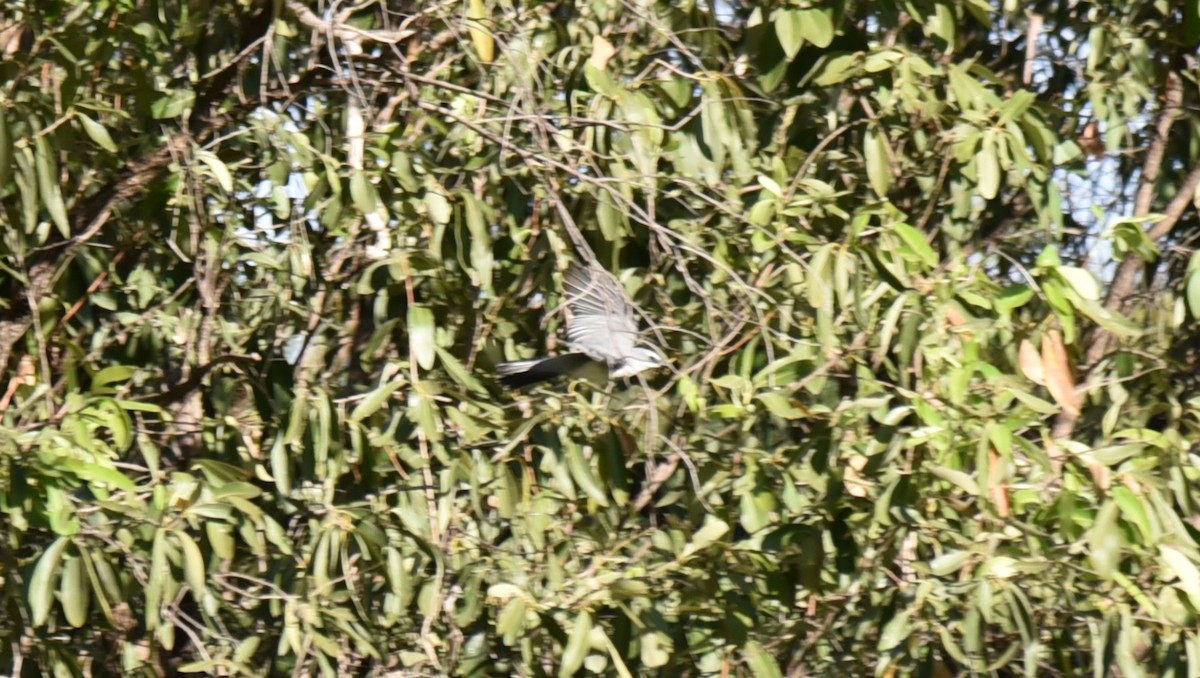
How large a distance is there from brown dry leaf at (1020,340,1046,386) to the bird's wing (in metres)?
0.77

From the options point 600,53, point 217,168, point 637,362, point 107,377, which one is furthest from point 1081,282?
point 107,377

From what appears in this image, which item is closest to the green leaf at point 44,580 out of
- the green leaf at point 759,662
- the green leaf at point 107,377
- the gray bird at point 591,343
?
the green leaf at point 107,377

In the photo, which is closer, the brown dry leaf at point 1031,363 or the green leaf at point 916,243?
the green leaf at point 916,243

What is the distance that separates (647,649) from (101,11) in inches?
67.8

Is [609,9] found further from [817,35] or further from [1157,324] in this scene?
[1157,324]

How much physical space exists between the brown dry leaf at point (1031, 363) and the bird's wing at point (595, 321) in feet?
2.53

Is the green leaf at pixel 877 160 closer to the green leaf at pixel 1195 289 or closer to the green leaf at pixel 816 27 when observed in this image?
the green leaf at pixel 816 27

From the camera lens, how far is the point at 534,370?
10.9 feet

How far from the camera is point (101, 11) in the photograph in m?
3.19

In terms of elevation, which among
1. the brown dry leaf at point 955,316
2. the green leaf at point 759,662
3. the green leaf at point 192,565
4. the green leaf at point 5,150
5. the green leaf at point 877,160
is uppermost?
the green leaf at point 5,150

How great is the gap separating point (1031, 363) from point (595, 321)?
871 mm

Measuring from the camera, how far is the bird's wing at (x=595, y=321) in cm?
287

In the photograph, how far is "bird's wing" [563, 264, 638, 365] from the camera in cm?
287

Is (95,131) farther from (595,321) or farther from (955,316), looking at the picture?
(955,316)
